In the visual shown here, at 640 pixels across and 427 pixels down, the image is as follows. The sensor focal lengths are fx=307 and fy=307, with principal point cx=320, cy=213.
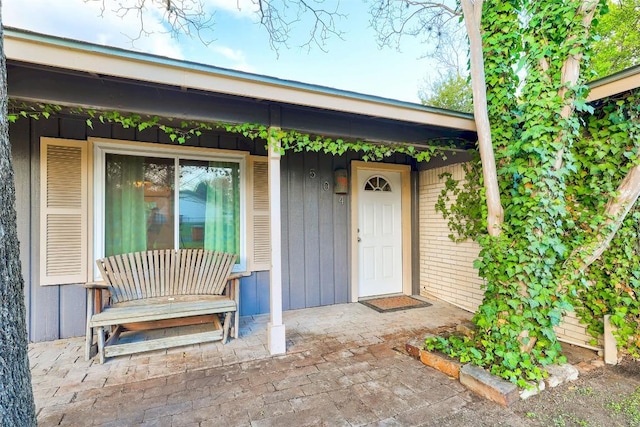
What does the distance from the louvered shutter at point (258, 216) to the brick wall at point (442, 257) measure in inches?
95.4

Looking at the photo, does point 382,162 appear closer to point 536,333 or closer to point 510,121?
point 510,121

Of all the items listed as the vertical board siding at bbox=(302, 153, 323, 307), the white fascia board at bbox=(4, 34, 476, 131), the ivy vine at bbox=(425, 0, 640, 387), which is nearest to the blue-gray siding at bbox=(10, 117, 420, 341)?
the vertical board siding at bbox=(302, 153, 323, 307)

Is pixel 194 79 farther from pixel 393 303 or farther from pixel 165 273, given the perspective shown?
pixel 393 303

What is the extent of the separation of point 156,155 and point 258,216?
1.32 metres

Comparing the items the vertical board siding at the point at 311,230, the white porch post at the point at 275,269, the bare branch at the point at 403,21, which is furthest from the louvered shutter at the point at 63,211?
the bare branch at the point at 403,21

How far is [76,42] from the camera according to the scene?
6.02 feet

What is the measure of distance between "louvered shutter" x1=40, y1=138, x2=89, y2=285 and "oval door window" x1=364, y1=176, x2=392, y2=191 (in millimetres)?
3421

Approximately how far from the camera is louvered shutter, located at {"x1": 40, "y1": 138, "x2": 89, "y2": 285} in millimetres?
2955

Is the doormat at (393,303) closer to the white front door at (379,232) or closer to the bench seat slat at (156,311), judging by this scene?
the white front door at (379,232)

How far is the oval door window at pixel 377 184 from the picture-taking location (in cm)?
459

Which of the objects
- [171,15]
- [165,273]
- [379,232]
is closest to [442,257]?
[379,232]

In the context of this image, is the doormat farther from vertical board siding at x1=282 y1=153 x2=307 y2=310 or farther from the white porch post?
the white porch post

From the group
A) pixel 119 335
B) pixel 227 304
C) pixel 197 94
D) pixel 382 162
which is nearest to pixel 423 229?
pixel 382 162

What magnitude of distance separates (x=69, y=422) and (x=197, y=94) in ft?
7.65
